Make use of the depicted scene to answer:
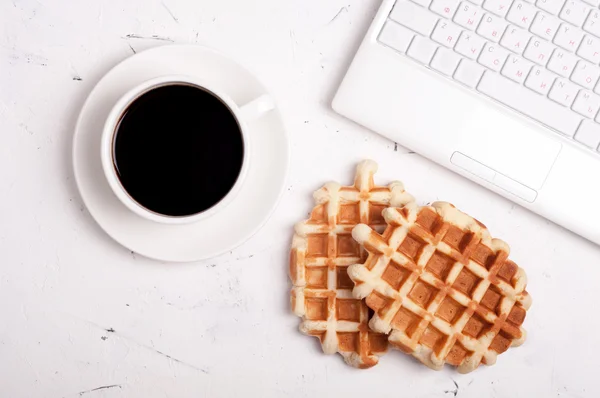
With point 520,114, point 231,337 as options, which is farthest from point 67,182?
point 520,114

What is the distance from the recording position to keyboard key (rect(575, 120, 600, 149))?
783 millimetres

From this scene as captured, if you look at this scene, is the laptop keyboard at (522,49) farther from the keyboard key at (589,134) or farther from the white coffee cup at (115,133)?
the white coffee cup at (115,133)

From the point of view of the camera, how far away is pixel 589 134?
2.57 feet

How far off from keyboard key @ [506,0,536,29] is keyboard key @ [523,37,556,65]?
26 millimetres

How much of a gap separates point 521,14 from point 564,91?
0.12 metres

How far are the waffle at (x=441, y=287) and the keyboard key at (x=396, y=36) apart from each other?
0.21 m

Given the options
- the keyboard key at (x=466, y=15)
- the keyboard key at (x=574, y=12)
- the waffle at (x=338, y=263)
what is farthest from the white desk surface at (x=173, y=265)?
the keyboard key at (x=574, y=12)

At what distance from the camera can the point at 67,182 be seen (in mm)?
839

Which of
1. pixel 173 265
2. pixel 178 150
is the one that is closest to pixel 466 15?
pixel 178 150

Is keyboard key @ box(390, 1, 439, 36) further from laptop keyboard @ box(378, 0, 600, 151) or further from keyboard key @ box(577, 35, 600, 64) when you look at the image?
keyboard key @ box(577, 35, 600, 64)

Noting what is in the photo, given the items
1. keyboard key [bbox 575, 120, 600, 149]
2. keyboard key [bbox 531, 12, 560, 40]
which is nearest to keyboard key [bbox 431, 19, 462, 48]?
keyboard key [bbox 531, 12, 560, 40]

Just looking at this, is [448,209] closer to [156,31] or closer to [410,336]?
[410,336]

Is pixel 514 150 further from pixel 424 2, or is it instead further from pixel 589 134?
pixel 424 2

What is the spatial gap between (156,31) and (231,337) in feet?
1.48
